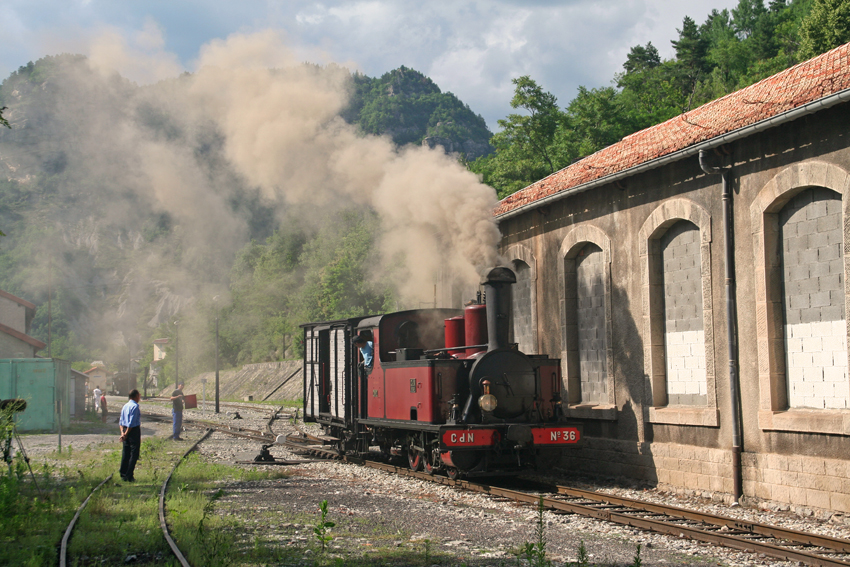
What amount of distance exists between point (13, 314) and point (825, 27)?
4689 cm

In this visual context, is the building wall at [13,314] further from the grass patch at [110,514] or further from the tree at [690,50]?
the tree at [690,50]

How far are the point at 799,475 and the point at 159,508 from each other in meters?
7.94

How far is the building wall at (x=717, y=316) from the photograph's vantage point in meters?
9.10

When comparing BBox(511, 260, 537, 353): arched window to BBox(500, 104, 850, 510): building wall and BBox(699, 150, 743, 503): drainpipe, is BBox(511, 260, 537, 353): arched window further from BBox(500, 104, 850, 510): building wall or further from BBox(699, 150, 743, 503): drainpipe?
BBox(699, 150, 743, 503): drainpipe

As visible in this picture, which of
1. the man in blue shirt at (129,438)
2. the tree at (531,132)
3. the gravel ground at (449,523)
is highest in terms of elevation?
the tree at (531,132)

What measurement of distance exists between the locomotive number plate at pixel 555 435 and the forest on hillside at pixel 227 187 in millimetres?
8564

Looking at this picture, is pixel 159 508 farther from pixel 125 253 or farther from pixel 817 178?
pixel 125 253

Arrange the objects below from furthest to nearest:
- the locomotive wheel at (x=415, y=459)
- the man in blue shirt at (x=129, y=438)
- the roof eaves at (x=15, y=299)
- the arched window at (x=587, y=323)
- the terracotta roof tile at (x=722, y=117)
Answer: the roof eaves at (x=15, y=299)
the arched window at (x=587, y=323)
the locomotive wheel at (x=415, y=459)
the man in blue shirt at (x=129, y=438)
the terracotta roof tile at (x=722, y=117)

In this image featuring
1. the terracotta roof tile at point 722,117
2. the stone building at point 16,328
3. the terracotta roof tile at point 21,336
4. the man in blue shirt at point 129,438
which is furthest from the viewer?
the stone building at point 16,328

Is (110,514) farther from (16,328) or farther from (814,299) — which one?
(16,328)

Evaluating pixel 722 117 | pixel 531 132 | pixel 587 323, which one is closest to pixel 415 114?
pixel 531 132

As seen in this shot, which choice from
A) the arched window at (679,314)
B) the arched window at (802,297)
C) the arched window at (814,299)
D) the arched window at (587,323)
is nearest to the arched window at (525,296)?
the arched window at (587,323)

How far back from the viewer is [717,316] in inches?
419

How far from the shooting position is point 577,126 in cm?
3759
